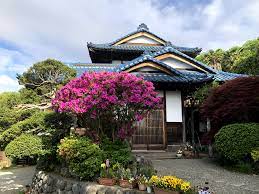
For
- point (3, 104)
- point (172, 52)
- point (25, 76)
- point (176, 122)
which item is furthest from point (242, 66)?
point (3, 104)

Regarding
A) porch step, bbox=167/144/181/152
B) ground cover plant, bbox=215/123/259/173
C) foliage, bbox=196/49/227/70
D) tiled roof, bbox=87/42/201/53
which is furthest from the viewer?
foliage, bbox=196/49/227/70

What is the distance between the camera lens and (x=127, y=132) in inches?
337

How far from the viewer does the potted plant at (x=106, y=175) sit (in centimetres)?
705

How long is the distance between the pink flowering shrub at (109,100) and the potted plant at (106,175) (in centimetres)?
128

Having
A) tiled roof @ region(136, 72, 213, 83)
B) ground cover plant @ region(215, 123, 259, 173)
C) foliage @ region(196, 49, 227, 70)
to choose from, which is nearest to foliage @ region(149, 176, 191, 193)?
ground cover plant @ region(215, 123, 259, 173)

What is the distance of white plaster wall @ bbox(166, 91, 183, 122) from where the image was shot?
13914 mm

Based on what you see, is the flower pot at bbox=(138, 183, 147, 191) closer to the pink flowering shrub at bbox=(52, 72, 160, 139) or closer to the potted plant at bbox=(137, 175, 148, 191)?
the potted plant at bbox=(137, 175, 148, 191)

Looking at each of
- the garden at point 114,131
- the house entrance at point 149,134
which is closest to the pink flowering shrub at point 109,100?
the garden at point 114,131

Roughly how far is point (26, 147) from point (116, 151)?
393cm

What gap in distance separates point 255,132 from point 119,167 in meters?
5.01

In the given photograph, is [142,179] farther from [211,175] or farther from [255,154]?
[255,154]

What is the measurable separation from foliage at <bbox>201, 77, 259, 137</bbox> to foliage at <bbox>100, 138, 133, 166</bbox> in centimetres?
438

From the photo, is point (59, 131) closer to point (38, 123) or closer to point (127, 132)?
point (38, 123)

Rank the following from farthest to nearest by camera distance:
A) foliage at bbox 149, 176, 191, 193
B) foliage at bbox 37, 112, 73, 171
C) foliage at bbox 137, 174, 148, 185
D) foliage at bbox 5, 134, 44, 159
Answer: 1. foliage at bbox 5, 134, 44, 159
2. foliage at bbox 37, 112, 73, 171
3. foliage at bbox 137, 174, 148, 185
4. foliage at bbox 149, 176, 191, 193
